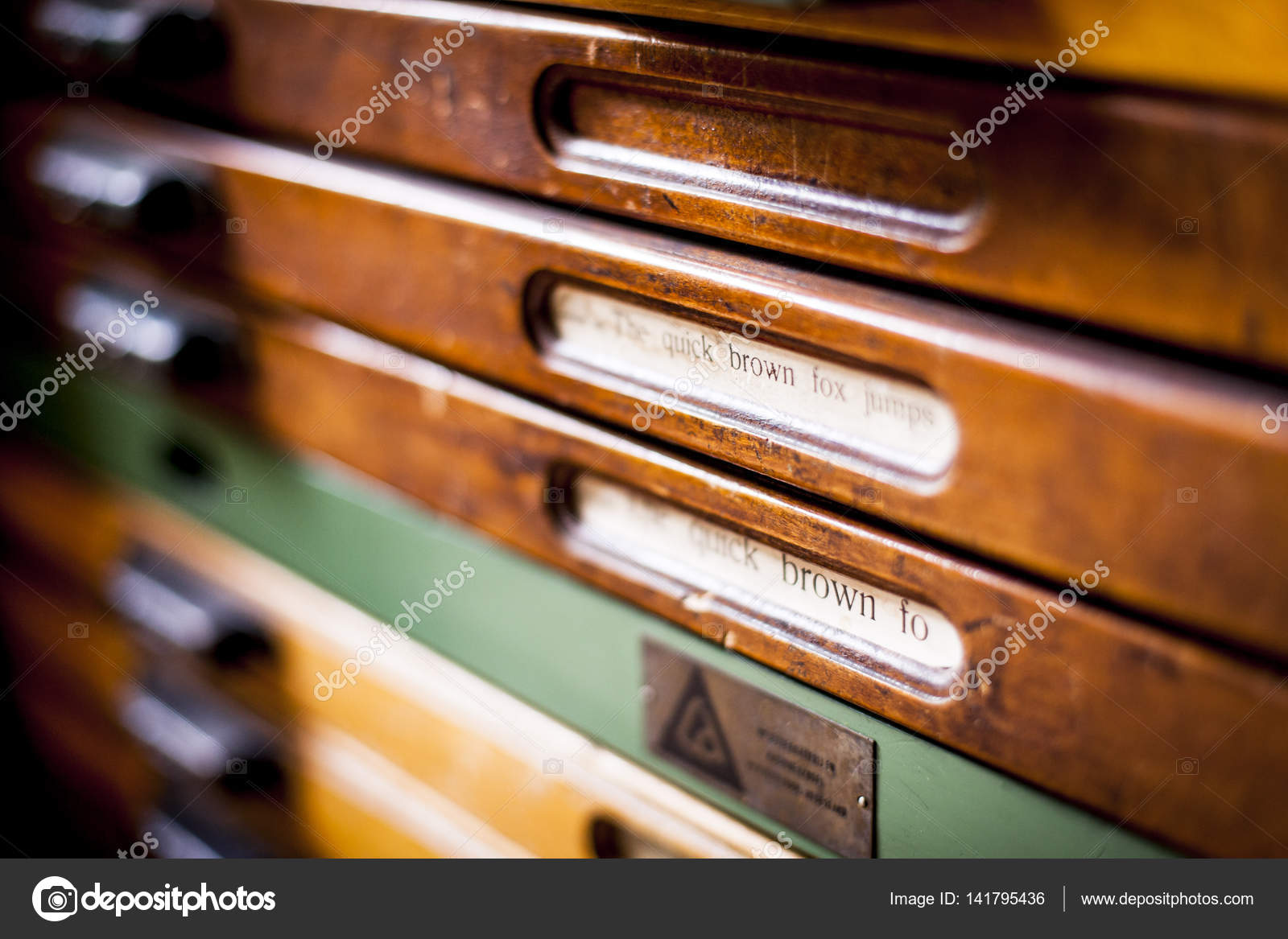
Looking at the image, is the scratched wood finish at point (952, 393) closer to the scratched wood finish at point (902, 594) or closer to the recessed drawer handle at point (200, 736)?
the scratched wood finish at point (902, 594)

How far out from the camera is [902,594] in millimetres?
953

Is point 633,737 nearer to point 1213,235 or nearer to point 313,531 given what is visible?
point 313,531

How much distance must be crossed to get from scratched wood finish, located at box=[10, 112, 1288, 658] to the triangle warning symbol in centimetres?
28

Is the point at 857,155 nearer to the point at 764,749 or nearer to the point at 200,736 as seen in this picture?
the point at 764,749

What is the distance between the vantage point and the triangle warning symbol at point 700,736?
1.16 m

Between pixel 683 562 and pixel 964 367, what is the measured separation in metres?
0.40

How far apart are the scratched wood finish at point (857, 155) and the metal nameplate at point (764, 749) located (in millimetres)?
453

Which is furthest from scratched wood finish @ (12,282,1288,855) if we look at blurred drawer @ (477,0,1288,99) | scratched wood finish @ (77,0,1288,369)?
blurred drawer @ (477,0,1288,99)
